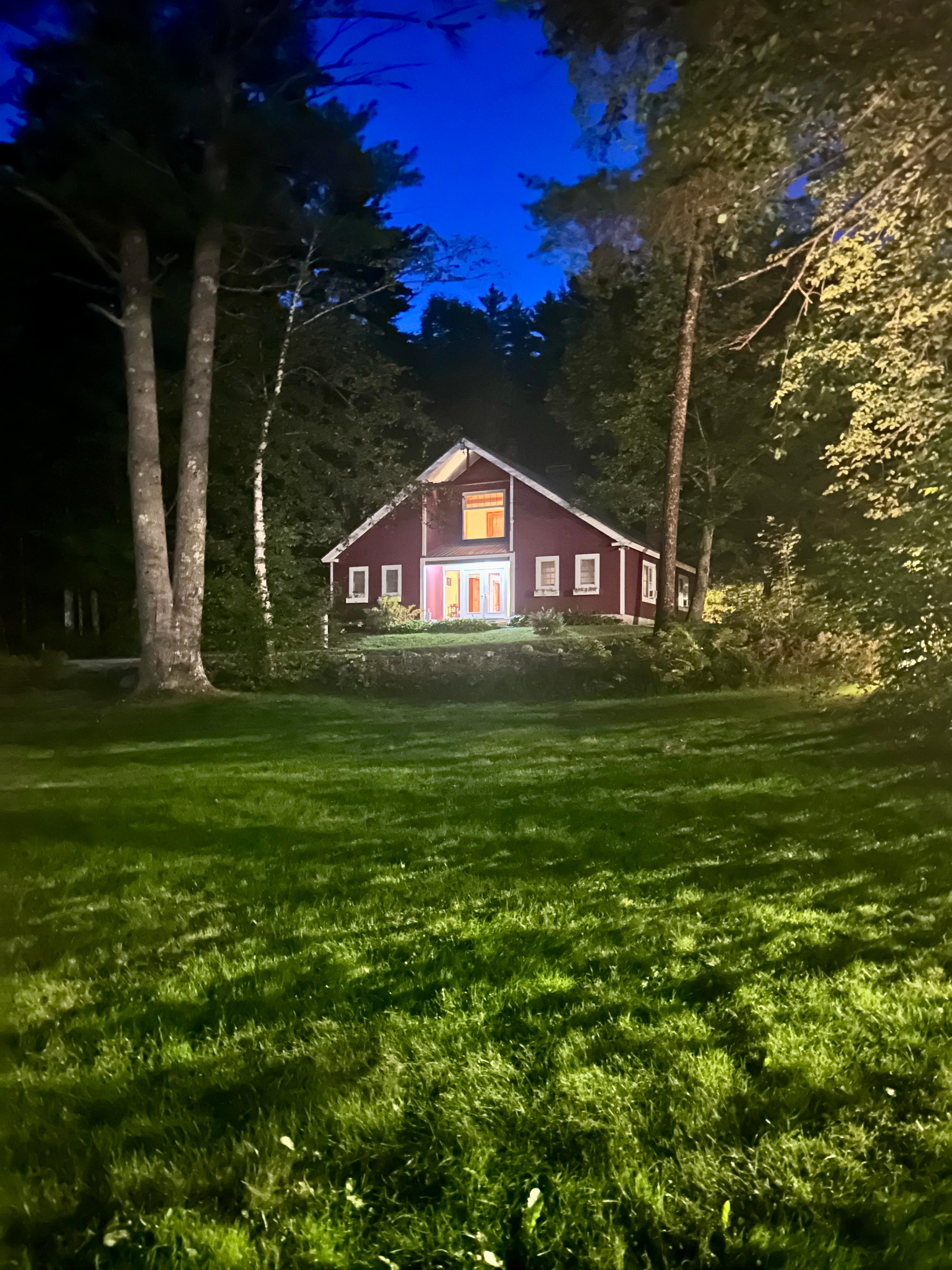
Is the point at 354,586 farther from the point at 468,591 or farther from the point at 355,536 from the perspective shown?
the point at 468,591

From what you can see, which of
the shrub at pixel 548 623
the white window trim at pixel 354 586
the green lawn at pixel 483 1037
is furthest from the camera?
the white window trim at pixel 354 586

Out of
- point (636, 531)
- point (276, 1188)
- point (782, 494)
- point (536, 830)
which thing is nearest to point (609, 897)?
point (536, 830)

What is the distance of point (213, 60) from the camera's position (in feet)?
46.6

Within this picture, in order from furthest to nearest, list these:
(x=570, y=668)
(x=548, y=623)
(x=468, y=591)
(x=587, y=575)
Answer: (x=468, y=591)
(x=587, y=575)
(x=548, y=623)
(x=570, y=668)

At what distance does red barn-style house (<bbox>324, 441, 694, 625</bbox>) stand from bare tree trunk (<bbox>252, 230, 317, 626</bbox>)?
549cm

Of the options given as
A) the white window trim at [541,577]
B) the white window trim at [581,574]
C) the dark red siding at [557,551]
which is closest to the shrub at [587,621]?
the dark red siding at [557,551]

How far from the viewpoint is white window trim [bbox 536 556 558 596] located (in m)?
29.6

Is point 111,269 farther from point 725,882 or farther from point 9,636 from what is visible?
point 9,636

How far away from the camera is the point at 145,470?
1505 cm

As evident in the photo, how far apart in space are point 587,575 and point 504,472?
476cm

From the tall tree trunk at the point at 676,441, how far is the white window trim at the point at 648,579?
32.5ft

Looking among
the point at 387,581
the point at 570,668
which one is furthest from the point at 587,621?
the point at 387,581

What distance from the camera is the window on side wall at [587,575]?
2903cm

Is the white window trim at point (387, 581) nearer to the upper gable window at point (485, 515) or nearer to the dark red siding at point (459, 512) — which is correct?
the dark red siding at point (459, 512)
